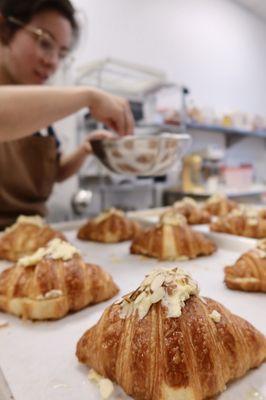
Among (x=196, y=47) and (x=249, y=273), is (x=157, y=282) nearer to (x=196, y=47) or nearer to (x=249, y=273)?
(x=249, y=273)

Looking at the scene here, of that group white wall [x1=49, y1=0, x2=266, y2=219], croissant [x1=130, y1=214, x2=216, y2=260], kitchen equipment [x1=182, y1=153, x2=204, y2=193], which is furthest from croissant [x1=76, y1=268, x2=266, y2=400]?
kitchen equipment [x1=182, y1=153, x2=204, y2=193]

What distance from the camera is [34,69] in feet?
5.85

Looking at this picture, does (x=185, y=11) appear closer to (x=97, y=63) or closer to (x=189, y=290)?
(x=97, y=63)

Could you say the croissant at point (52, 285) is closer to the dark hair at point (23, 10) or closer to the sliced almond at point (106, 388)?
the sliced almond at point (106, 388)

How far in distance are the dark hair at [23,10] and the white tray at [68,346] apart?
1.21 m

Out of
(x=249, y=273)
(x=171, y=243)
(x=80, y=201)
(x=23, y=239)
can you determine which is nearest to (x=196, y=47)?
(x=80, y=201)

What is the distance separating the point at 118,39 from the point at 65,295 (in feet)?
12.8

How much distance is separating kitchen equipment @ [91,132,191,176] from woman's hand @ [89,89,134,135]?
108 millimetres

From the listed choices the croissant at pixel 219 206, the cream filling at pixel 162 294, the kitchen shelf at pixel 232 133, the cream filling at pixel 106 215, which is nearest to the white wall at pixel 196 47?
the kitchen shelf at pixel 232 133

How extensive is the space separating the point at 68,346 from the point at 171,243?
73 cm

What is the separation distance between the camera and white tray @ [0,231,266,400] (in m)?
0.63

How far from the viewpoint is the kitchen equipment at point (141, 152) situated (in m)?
1.21

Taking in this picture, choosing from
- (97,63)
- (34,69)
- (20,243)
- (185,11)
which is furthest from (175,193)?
(20,243)

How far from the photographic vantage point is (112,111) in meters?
→ 1.34
